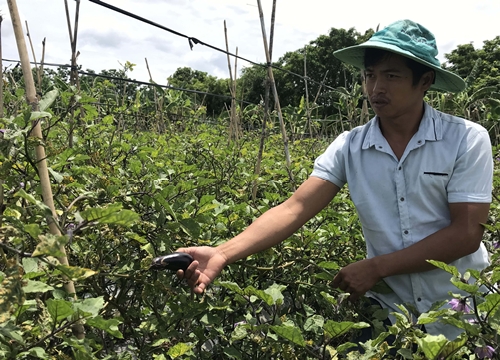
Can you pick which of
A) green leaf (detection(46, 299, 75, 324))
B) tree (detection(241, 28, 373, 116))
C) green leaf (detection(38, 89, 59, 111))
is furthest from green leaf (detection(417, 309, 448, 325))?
tree (detection(241, 28, 373, 116))

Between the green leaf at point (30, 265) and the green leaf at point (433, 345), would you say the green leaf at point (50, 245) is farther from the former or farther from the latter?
the green leaf at point (433, 345)

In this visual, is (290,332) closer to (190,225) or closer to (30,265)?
(190,225)

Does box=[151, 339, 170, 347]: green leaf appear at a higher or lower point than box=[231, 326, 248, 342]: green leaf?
higher

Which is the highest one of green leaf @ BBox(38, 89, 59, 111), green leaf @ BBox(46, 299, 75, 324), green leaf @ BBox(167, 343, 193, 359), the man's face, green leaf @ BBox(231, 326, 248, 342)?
green leaf @ BBox(38, 89, 59, 111)

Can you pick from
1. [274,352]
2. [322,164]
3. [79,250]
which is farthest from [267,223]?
[79,250]

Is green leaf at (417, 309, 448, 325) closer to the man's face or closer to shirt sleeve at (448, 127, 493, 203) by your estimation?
shirt sleeve at (448, 127, 493, 203)

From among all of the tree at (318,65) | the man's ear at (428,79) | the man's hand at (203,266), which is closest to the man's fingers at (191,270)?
the man's hand at (203,266)

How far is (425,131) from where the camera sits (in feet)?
5.46

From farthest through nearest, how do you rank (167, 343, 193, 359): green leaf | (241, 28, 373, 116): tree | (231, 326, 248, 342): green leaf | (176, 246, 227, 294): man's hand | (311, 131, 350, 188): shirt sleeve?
(241, 28, 373, 116): tree, (311, 131, 350, 188): shirt sleeve, (176, 246, 227, 294): man's hand, (231, 326, 248, 342): green leaf, (167, 343, 193, 359): green leaf

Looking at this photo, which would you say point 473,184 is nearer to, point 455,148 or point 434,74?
point 455,148

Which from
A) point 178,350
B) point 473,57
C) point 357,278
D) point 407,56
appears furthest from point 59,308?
point 473,57

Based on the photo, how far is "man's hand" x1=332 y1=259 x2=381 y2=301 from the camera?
5.05ft

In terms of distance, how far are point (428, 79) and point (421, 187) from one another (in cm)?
38

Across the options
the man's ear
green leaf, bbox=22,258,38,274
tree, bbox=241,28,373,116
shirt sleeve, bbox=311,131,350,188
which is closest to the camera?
green leaf, bbox=22,258,38,274
